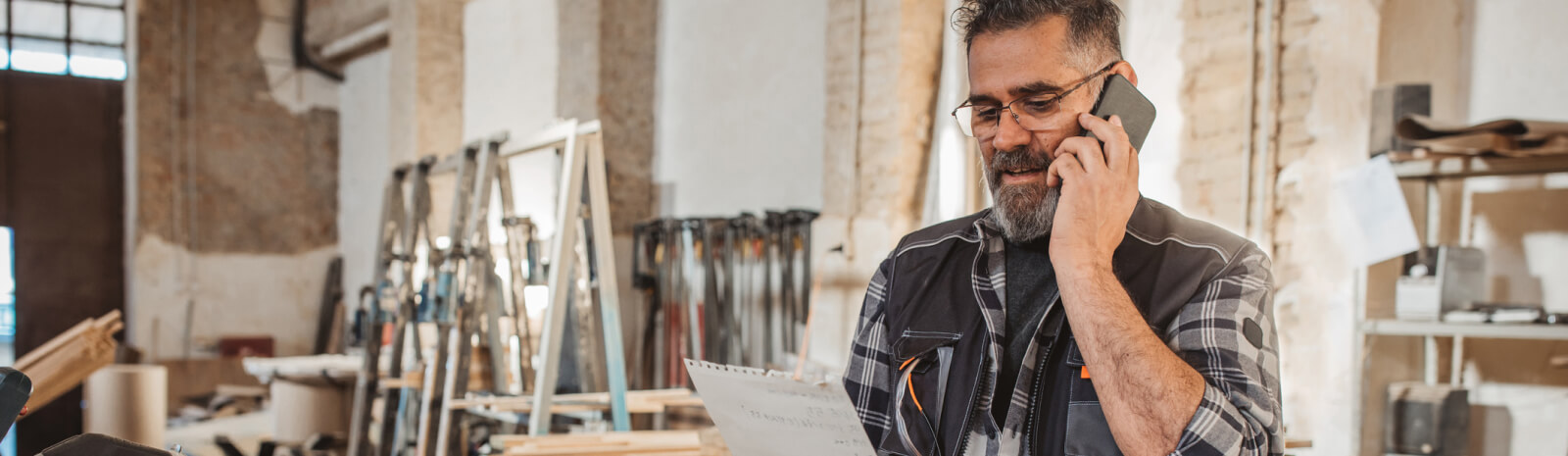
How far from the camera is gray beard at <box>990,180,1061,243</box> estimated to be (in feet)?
4.84

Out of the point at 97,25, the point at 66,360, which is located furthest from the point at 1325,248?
the point at 97,25

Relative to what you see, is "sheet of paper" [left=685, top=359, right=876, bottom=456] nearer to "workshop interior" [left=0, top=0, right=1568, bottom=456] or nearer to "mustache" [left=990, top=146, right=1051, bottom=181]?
"workshop interior" [left=0, top=0, right=1568, bottom=456]

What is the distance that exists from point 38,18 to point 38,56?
0.33 metres

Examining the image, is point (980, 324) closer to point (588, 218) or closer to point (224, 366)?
point (588, 218)

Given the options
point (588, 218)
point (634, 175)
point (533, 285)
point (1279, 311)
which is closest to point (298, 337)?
point (634, 175)

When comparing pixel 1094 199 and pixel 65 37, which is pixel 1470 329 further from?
Answer: pixel 65 37

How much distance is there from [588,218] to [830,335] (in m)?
1.36

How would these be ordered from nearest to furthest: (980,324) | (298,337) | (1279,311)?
(980,324)
(1279,311)
(298,337)

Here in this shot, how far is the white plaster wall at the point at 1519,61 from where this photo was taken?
294 cm

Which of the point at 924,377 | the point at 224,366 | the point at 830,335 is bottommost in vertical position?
the point at 224,366

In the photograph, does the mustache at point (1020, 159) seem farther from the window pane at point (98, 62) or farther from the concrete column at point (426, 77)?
the window pane at point (98, 62)

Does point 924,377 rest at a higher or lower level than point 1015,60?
lower

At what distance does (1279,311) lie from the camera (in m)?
3.34

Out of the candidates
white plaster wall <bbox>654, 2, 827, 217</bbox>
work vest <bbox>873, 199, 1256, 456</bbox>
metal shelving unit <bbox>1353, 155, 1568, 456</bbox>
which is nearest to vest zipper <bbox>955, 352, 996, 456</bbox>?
work vest <bbox>873, 199, 1256, 456</bbox>
